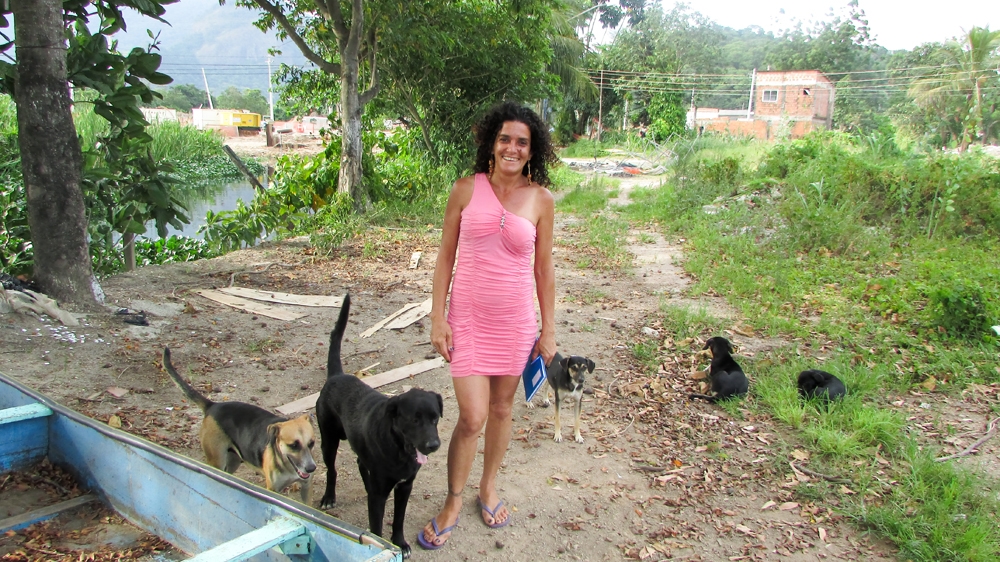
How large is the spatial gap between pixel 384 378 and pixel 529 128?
310 cm

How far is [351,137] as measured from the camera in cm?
1241

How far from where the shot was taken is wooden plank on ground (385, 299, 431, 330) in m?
6.95

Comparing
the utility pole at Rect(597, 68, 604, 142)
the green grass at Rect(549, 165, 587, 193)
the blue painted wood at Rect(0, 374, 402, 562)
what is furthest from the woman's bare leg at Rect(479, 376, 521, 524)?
the utility pole at Rect(597, 68, 604, 142)

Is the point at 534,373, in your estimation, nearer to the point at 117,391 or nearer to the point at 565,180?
the point at 117,391

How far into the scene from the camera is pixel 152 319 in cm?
644

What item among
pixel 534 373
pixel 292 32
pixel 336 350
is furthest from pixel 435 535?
pixel 292 32

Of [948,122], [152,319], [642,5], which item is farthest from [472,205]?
[642,5]

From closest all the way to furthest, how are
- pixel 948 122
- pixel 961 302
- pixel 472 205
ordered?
1. pixel 472 205
2. pixel 961 302
3. pixel 948 122

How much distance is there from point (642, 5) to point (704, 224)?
4478 centimetres

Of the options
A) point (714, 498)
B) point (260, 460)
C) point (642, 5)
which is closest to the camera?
point (260, 460)

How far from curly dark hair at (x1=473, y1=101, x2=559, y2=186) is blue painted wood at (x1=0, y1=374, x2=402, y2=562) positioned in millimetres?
1739

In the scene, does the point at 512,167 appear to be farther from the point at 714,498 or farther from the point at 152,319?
the point at 152,319

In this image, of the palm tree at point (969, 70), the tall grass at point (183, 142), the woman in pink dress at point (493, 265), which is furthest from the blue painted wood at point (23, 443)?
the palm tree at point (969, 70)

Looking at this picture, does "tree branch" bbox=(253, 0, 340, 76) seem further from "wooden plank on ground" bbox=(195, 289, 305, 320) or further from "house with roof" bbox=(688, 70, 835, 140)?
"house with roof" bbox=(688, 70, 835, 140)
